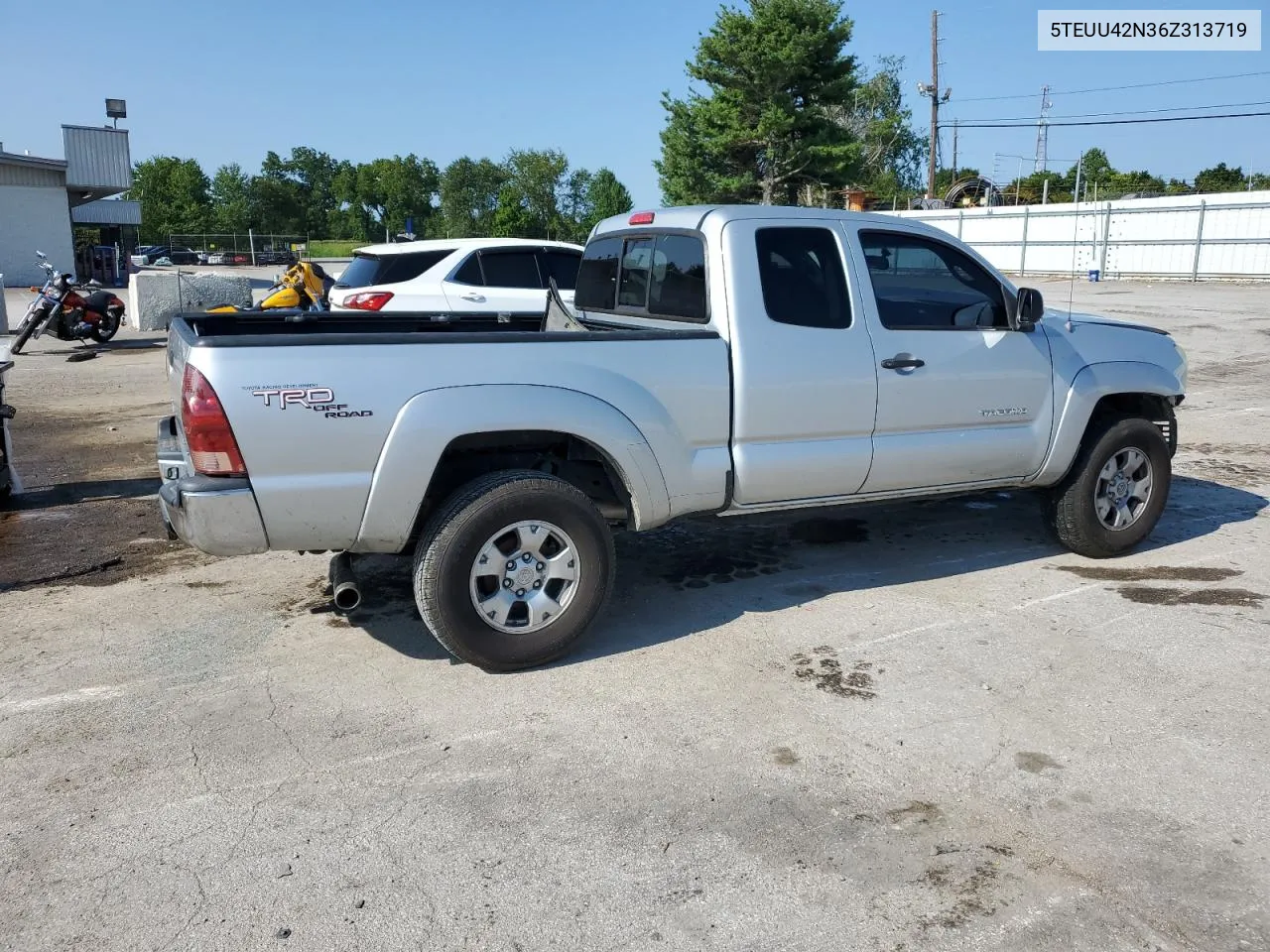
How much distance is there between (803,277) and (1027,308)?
1285 mm

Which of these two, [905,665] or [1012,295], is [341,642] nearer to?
[905,665]

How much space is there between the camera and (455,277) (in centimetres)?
1093

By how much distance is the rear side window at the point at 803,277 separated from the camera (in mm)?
4957

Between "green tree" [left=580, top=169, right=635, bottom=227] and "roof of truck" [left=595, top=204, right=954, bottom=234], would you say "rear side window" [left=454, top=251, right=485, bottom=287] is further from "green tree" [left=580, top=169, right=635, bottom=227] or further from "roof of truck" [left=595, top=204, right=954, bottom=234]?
"green tree" [left=580, top=169, right=635, bottom=227]

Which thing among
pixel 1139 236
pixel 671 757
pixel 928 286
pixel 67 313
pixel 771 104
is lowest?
pixel 671 757

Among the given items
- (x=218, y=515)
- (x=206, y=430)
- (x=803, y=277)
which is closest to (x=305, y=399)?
(x=206, y=430)

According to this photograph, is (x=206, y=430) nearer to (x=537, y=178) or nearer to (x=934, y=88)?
(x=934, y=88)

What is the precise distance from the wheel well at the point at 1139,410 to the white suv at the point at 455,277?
19.8ft

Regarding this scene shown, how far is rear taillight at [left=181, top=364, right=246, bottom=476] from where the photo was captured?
12.8 feet

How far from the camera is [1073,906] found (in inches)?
115

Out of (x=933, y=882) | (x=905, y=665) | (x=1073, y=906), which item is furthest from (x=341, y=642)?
(x=1073, y=906)

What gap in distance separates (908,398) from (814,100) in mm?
42071

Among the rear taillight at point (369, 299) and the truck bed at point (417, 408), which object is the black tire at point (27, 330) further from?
the truck bed at point (417, 408)

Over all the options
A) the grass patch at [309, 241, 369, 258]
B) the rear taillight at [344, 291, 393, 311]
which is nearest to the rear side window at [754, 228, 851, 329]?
the rear taillight at [344, 291, 393, 311]
